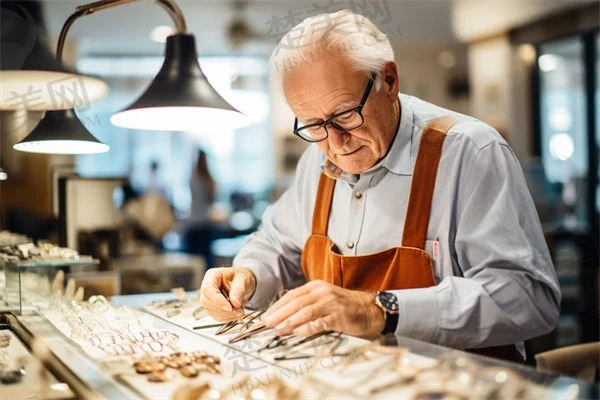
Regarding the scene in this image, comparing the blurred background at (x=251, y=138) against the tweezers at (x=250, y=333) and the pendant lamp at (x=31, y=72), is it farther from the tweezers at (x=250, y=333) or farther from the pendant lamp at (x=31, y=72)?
the tweezers at (x=250, y=333)

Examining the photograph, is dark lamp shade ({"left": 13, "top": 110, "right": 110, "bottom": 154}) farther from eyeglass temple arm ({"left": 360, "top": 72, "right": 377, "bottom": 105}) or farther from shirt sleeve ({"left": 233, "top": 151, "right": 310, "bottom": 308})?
eyeglass temple arm ({"left": 360, "top": 72, "right": 377, "bottom": 105})

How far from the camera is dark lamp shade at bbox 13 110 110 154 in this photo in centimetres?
184

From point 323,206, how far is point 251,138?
886 centimetres

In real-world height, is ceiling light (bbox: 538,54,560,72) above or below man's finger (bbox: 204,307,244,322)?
above

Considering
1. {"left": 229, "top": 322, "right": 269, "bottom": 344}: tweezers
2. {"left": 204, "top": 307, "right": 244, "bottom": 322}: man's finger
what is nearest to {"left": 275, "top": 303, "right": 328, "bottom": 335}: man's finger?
{"left": 229, "top": 322, "right": 269, "bottom": 344}: tweezers

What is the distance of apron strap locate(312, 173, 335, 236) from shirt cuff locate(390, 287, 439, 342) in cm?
51

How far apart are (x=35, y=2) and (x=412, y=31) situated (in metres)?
6.49

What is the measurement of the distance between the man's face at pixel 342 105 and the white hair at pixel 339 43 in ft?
0.07

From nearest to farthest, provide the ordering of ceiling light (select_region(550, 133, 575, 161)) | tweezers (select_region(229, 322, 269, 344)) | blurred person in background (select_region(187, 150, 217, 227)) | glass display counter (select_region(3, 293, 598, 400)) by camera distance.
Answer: glass display counter (select_region(3, 293, 598, 400)) → tweezers (select_region(229, 322, 269, 344)) → blurred person in background (select_region(187, 150, 217, 227)) → ceiling light (select_region(550, 133, 575, 161))

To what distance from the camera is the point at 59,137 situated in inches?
72.0

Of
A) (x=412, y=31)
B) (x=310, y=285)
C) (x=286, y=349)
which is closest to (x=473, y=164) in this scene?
(x=310, y=285)

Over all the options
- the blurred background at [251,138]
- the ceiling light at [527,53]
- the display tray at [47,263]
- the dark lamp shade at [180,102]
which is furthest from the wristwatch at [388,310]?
the ceiling light at [527,53]

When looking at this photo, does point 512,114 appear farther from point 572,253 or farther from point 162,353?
point 162,353

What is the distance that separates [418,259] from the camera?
5.17ft
